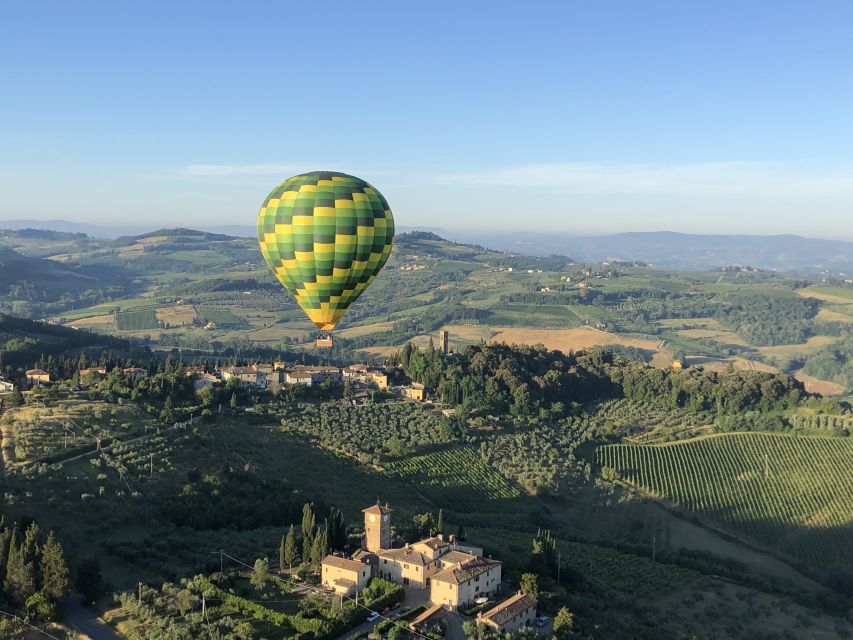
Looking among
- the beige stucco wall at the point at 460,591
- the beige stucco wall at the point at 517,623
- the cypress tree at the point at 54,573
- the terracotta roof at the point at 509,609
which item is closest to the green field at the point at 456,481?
the beige stucco wall at the point at 460,591

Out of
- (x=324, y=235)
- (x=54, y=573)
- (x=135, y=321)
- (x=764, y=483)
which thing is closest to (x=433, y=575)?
(x=54, y=573)

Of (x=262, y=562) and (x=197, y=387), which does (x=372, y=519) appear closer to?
(x=262, y=562)

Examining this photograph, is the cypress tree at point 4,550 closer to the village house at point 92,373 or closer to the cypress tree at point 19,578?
the cypress tree at point 19,578

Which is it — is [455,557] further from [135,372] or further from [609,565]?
[135,372]

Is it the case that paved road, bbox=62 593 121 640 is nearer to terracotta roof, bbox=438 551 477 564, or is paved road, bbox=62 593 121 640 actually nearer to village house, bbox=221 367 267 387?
terracotta roof, bbox=438 551 477 564

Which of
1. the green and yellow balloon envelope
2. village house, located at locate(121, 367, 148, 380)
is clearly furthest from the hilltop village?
village house, located at locate(121, 367, 148, 380)

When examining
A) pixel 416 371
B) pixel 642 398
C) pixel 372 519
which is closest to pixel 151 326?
pixel 416 371
